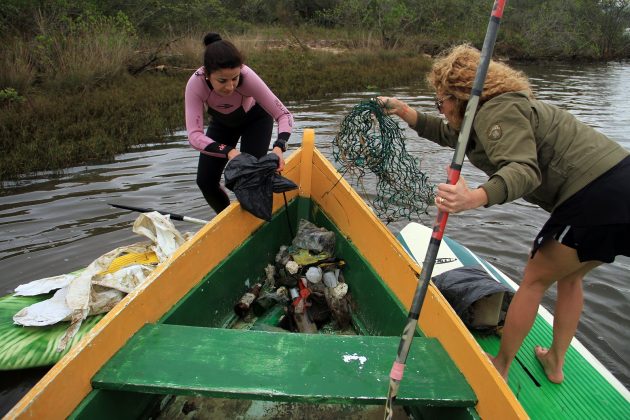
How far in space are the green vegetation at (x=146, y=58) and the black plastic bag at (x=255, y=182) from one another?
4623mm

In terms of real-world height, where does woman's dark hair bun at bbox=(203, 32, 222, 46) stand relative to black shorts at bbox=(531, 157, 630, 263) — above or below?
above

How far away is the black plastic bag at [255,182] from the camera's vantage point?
331cm

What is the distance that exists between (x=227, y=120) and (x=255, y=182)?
0.92 meters

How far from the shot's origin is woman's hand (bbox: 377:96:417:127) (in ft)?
9.07

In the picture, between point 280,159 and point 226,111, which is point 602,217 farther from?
point 226,111

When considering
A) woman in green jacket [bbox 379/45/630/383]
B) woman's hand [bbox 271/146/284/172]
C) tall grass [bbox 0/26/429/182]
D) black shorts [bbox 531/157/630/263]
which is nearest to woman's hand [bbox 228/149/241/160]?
woman's hand [bbox 271/146/284/172]

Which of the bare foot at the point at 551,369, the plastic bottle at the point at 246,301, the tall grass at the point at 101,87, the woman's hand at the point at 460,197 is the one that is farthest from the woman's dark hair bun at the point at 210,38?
the tall grass at the point at 101,87

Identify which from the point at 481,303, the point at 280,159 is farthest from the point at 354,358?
the point at 280,159

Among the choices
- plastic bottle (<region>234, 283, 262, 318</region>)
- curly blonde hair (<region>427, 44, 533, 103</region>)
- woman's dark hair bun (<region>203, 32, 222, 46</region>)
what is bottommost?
plastic bottle (<region>234, 283, 262, 318</region>)

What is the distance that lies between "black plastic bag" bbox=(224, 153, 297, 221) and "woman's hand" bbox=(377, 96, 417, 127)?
0.97 metres

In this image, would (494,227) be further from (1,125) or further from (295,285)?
(1,125)

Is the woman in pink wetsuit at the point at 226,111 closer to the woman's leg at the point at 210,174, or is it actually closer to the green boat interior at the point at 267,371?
the woman's leg at the point at 210,174

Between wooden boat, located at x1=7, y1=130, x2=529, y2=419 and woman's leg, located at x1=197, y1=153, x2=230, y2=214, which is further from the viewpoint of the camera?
woman's leg, located at x1=197, y1=153, x2=230, y2=214

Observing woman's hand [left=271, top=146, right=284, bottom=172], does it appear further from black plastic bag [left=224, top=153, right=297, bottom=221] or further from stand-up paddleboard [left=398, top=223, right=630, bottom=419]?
stand-up paddleboard [left=398, top=223, right=630, bottom=419]
